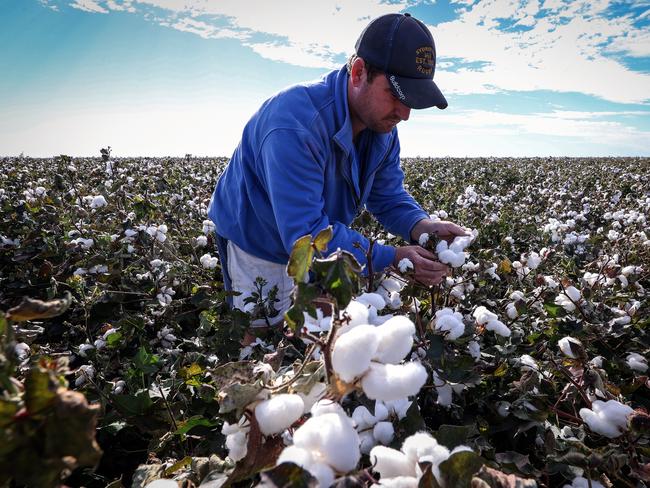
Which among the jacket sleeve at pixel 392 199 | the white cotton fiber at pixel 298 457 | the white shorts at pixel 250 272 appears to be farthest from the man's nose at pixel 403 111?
the white cotton fiber at pixel 298 457

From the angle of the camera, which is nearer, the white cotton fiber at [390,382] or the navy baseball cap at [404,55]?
the white cotton fiber at [390,382]

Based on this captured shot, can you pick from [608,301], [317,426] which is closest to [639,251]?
[608,301]

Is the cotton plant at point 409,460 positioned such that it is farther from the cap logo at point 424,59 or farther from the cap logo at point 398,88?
the cap logo at point 424,59

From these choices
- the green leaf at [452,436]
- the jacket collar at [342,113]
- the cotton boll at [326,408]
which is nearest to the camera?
the cotton boll at [326,408]

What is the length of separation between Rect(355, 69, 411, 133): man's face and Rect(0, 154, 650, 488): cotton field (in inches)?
27.1

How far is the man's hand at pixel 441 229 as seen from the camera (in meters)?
2.09

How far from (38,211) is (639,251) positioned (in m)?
6.15

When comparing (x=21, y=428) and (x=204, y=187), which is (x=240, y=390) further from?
(x=204, y=187)

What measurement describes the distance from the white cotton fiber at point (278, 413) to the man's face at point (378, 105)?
188cm

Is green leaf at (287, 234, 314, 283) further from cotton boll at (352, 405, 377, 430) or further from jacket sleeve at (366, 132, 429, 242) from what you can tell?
jacket sleeve at (366, 132, 429, 242)

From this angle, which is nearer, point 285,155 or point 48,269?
point 285,155

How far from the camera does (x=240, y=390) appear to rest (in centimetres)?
63

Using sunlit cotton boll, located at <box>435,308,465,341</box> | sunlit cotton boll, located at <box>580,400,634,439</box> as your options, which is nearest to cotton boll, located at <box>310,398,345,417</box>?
sunlit cotton boll, located at <box>435,308,465,341</box>

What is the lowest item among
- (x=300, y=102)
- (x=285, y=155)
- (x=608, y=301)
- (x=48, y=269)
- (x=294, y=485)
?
(x=48, y=269)
